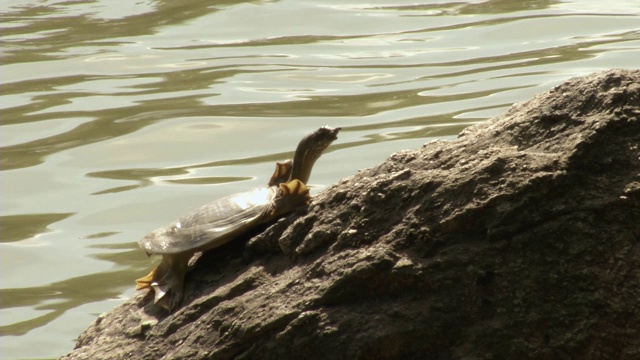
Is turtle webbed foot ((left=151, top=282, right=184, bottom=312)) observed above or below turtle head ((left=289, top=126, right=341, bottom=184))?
below

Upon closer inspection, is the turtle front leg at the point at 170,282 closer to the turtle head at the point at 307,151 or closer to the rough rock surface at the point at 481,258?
the rough rock surface at the point at 481,258

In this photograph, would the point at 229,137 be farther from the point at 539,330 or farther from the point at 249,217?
the point at 539,330

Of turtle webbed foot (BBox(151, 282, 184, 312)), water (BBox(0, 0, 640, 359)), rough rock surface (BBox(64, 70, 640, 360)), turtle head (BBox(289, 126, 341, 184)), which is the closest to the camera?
rough rock surface (BBox(64, 70, 640, 360))

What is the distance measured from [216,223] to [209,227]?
0.07 ft

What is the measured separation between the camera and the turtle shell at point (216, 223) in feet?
9.35

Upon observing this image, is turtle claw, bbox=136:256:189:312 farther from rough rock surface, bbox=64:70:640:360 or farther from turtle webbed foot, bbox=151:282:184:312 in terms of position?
rough rock surface, bbox=64:70:640:360

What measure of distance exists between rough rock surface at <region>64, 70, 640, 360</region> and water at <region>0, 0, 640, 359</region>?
7.36 feet

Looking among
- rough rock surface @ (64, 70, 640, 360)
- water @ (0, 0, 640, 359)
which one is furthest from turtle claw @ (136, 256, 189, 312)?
water @ (0, 0, 640, 359)

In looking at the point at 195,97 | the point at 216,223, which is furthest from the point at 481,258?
the point at 195,97

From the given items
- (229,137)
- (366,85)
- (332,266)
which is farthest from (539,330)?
(366,85)

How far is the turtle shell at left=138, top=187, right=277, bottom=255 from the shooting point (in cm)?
285

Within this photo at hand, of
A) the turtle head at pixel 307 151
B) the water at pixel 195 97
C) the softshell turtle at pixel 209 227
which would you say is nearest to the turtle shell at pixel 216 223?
the softshell turtle at pixel 209 227

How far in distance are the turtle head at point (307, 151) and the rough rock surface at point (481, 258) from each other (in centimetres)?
50

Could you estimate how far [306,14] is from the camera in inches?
380
